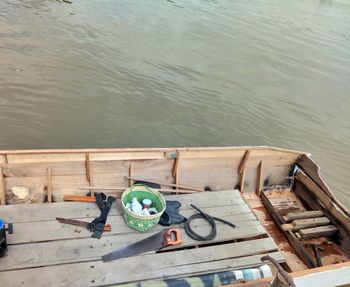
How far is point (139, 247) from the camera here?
3980mm

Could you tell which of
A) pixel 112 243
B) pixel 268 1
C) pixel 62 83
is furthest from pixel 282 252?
pixel 268 1

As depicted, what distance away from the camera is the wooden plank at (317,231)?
15.8ft

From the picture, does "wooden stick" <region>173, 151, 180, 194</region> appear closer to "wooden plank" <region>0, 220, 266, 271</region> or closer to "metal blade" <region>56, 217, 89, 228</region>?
"wooden plank" <region>0, 220, 266, 271</region>

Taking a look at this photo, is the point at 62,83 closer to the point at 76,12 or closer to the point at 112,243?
the point at 76,12

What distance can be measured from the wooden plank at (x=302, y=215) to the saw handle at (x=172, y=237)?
1.77 meters

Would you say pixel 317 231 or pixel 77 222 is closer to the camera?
pixel 77 222

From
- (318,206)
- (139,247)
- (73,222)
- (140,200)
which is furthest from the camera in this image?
(318,206)

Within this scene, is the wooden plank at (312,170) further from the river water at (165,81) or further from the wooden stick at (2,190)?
the wooden stick at (2,190)

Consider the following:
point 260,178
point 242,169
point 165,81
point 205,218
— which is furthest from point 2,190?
point 165,81

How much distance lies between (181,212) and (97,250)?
1.21 metres

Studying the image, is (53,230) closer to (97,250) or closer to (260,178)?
(97,250)

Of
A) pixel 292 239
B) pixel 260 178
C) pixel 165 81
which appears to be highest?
pixel 260 178

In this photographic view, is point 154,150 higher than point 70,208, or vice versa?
point 154,150

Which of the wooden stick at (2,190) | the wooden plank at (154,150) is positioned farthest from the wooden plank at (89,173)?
the wooden stick at (2,190)
